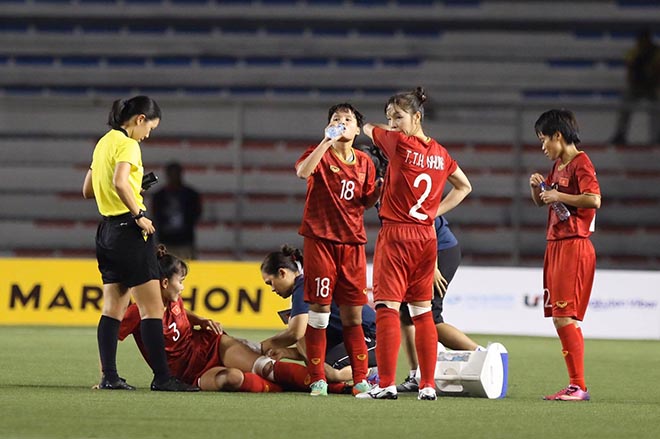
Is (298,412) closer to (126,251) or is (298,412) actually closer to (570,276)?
(126,251)

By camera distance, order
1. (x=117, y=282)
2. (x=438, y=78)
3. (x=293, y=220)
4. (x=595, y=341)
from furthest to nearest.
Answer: (x=438, y=78) < (x=293, y=220) < (x=595, y=341) < (x=117, y=282)

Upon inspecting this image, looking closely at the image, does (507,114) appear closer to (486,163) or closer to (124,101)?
(486,163)

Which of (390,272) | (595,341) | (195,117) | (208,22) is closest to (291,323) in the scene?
(390,272)

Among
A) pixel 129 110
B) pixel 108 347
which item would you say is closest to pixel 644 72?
pixel 129 110

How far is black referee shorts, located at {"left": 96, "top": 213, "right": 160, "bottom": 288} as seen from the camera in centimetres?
694

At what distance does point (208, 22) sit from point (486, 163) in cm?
492

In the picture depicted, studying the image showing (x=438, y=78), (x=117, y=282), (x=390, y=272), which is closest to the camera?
(x=390, y=272)

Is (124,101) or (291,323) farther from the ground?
(124,101)

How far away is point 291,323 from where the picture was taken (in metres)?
7.33

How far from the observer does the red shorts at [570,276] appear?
704 centimetres

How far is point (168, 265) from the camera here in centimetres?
737

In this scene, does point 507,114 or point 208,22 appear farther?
point 208,22

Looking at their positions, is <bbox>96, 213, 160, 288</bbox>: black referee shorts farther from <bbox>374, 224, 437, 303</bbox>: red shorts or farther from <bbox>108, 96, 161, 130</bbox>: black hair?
<bbox>374, 224, 437, 303</bbox>: red shorts

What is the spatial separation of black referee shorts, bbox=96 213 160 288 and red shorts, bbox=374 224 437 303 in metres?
1.31
